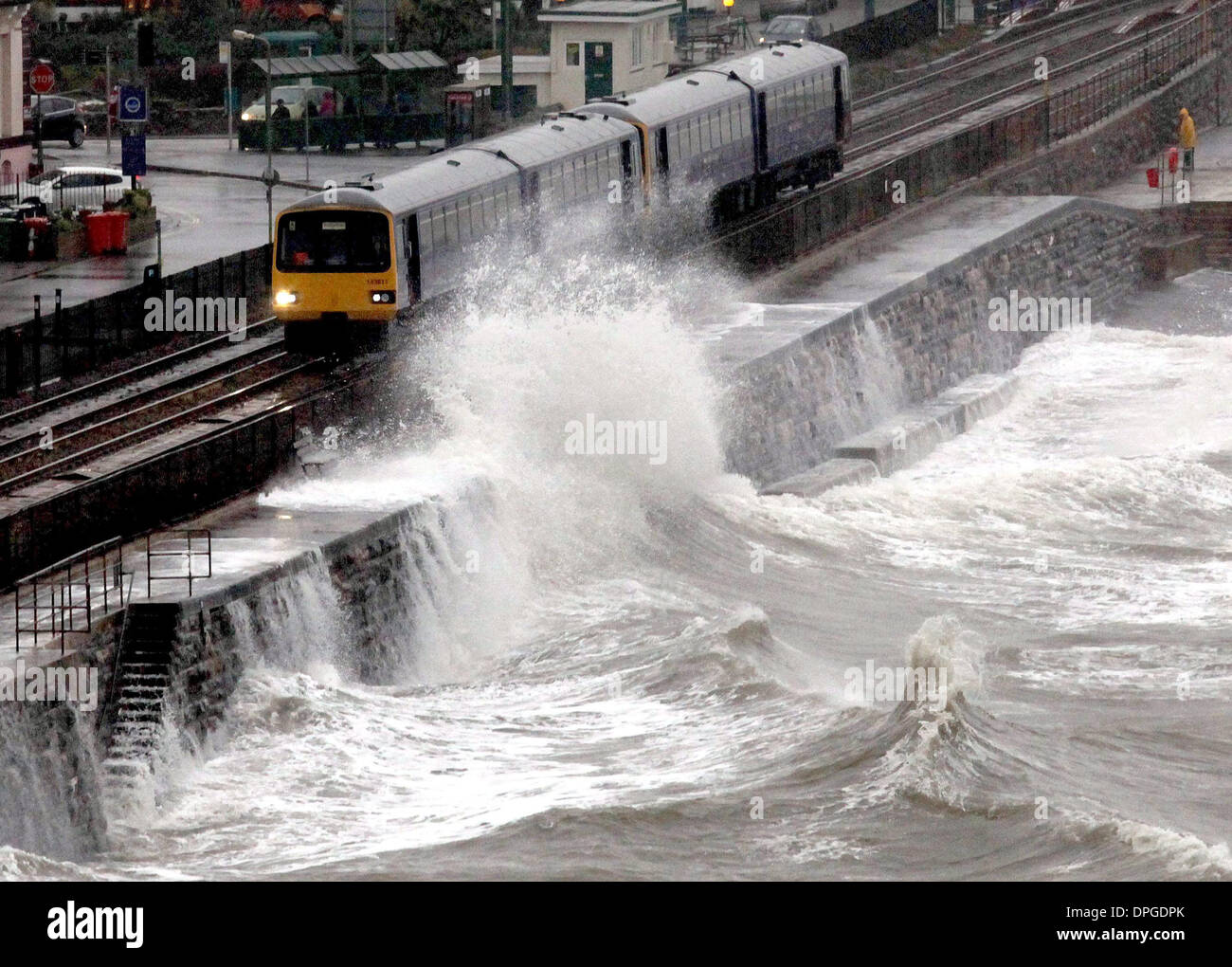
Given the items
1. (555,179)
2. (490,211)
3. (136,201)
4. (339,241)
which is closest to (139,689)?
(339,241)

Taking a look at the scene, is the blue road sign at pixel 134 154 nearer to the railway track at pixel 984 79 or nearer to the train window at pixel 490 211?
the train window at pixel 490 211

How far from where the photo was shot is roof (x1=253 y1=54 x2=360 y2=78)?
57188 millimetres

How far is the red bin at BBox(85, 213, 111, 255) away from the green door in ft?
60.7

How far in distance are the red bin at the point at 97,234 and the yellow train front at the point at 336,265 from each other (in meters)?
12.1

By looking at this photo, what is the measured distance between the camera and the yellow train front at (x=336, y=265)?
29.5 metres

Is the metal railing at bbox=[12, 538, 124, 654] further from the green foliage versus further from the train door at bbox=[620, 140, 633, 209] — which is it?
the green foliage

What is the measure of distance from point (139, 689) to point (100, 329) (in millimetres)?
13020

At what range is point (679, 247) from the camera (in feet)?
122

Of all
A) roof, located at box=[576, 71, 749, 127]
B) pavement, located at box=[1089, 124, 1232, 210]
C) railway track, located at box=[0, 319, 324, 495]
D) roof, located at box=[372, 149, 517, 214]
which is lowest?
pavement, located at box=[1089, 124, 1232, 210]

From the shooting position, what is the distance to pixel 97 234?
134 feet

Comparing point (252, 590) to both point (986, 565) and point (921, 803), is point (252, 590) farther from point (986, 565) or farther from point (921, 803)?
point (986, 565)

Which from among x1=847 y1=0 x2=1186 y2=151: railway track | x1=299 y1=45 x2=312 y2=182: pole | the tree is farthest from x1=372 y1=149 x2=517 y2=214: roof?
the tree

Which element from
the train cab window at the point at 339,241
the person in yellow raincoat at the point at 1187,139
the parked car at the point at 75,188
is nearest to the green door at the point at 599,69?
the person in yellow raincoat at the point at 1187,139
